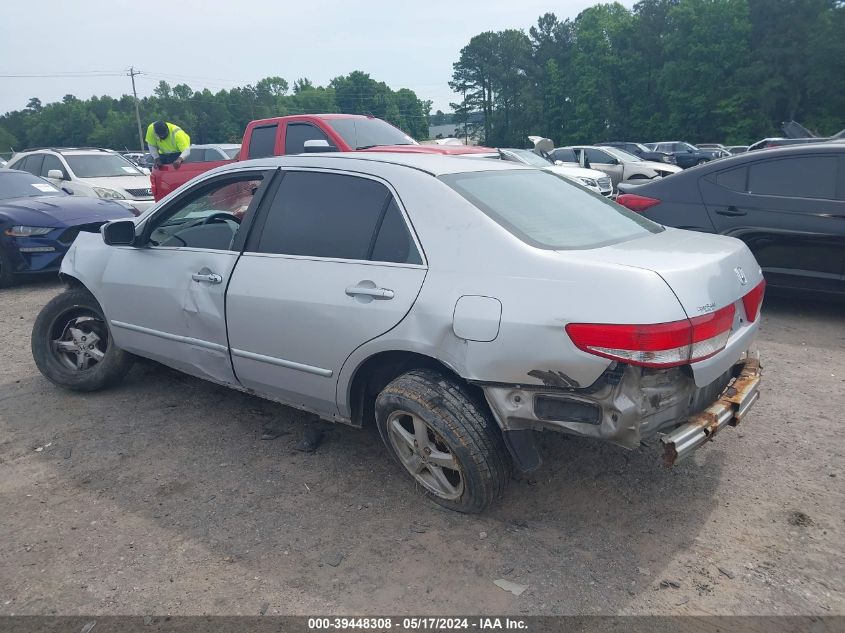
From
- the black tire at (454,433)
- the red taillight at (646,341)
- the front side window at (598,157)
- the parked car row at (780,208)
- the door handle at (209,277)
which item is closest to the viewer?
the red taillight at (646,341)

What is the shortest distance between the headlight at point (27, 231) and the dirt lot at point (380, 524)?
4.22 metres

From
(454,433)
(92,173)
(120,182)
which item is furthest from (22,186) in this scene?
(454,433)

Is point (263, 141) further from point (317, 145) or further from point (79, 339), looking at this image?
point (79, 339)

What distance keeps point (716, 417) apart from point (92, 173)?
37.6 ft

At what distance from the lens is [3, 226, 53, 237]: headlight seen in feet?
24.5

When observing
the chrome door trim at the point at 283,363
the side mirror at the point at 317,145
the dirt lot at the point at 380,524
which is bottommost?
the dirt lot at the point at 380,524

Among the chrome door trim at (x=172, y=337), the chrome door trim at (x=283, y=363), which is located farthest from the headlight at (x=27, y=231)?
the chrome door trim at (x=283, y=363)

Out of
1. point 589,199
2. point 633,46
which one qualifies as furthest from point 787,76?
point 589,199

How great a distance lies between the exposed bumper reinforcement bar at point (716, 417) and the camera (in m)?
2.47

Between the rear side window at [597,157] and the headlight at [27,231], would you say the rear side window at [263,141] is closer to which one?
the headlight at [27,231]

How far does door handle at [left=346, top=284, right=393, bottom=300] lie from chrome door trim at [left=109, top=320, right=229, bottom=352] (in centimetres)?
99

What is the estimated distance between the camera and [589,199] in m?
3.54

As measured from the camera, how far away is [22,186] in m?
8.62

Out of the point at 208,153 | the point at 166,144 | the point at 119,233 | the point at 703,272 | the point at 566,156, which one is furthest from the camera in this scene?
the point at 566,156
